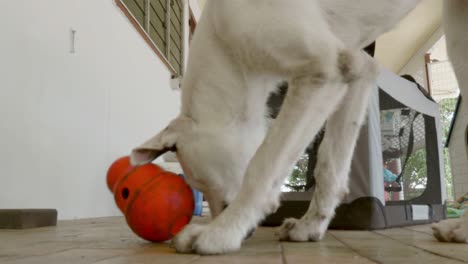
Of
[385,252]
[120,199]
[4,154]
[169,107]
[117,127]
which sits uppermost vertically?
[169,107]

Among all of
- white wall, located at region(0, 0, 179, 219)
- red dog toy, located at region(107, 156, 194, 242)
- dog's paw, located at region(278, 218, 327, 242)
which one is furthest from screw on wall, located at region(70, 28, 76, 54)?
dog's paw, located at region(278, 218, 327, 242)

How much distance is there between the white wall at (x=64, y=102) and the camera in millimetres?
2688

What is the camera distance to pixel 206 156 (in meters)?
1.68

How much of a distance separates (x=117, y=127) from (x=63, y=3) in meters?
1.37

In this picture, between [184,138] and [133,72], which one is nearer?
[184,138]

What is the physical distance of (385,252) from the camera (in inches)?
53.4

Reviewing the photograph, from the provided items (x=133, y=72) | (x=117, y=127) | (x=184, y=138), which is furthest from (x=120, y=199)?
(x=133, y=72)

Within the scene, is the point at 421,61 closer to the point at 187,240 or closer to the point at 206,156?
the point at 206,156

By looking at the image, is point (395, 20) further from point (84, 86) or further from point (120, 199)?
point (84, 86)

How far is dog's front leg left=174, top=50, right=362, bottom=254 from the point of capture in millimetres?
1378

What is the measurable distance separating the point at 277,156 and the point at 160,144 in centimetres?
48

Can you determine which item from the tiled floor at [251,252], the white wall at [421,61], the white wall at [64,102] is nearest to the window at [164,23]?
the white wall at [64,102]

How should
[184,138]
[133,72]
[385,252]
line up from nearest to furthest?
[385,252] → [184,138] → [133,72]

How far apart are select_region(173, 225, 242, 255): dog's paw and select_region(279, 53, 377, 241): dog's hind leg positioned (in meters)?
0.46
